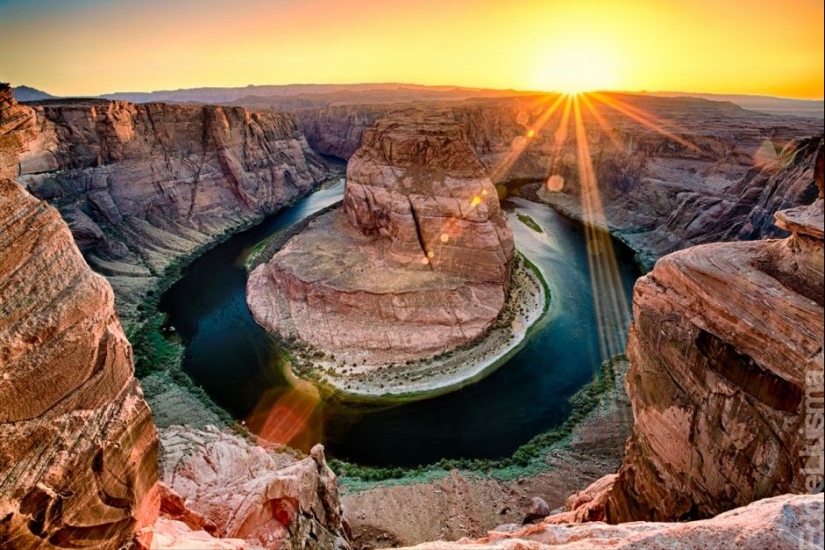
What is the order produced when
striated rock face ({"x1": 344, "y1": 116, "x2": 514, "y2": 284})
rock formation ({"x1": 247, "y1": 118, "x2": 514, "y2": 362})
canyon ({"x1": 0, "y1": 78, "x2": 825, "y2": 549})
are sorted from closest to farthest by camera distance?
canyon ({"x1": 0, "y1": 78, "x2": 825, "y2": 549}) < rock formation ({"x1": 247, "y1": 118, "x2": 514, "y2": 362}) < striated rock face ({"x1": 344, "y1": 116, "x2": 514, "y2": 284})

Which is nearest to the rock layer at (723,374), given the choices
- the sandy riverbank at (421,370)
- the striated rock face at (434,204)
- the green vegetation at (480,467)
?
the green vegetation at (480,467)

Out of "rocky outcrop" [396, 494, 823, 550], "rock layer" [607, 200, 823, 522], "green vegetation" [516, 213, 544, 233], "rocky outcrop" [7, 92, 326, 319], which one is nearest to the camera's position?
"rocky outcrop" [396, 494, 823, 550]

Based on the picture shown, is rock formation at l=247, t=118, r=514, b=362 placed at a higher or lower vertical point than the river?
higher

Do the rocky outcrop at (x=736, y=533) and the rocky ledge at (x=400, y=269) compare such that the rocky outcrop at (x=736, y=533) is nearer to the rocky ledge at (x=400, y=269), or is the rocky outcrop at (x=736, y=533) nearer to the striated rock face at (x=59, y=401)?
the striated rock face at (x=59, y=401)

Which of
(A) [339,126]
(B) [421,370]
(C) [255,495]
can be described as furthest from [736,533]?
(A) [339,126]

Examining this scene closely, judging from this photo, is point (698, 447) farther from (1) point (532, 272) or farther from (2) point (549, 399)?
(1) point (532, 272)

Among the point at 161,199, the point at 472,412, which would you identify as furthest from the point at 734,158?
the point at 161,199

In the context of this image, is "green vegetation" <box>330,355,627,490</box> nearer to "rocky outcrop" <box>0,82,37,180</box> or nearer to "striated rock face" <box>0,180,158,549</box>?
"striated rock face" <box>0,180,158,549</box>

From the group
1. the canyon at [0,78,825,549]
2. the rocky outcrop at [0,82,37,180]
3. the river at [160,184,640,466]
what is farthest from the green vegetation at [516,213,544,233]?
the rocky outcrop at [0,82,37,180]
